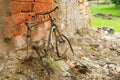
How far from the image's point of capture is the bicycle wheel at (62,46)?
555 centimetres

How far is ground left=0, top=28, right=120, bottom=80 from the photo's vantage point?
4.79 metres

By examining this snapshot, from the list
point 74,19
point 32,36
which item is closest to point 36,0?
point 32,36

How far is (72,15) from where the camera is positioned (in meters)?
6.66

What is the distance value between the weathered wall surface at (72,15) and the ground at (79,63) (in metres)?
0.15

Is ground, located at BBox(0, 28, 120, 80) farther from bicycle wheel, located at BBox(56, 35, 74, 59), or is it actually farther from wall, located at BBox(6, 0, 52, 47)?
wall, located at BBox(6, 0, 52, 47)

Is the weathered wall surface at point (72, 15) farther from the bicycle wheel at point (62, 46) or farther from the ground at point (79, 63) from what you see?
the bicycle wheel at point (62, 46)

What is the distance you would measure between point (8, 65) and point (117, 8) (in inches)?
800

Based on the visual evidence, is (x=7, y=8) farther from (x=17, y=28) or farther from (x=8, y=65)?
(x=8, y=65)

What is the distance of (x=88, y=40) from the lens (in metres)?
6.80

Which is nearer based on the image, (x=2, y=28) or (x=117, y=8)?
(x=2, y=28)

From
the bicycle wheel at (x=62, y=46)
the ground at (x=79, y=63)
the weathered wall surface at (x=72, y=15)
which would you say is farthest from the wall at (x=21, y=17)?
the weathered wall surface at (x=72, y=15)

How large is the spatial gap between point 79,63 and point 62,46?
Result: 1.37 ft

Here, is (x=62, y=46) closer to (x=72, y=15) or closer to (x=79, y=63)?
(x=79, y=63)

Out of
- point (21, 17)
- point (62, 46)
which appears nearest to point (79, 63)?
point (62, 46)
